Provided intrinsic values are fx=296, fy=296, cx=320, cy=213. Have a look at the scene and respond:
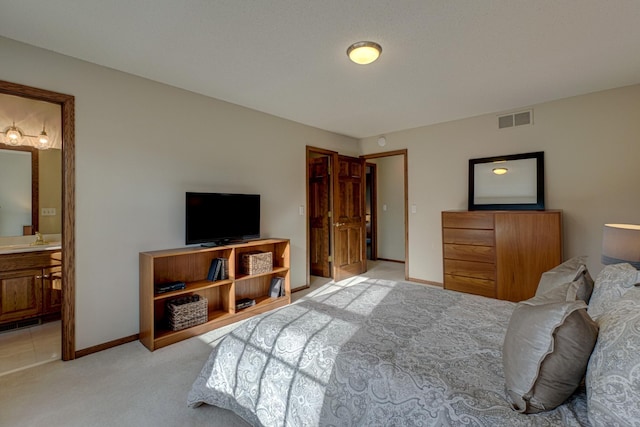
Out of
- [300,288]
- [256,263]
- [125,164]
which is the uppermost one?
[125,164]

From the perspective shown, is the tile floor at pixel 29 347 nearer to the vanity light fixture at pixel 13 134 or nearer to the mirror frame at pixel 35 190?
the mirror frame at pixel 35 190

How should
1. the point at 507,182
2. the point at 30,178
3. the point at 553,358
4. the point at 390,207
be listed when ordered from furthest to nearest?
the point at 390,207
the point at 507,182
the point at 30,178
the point at 553,358

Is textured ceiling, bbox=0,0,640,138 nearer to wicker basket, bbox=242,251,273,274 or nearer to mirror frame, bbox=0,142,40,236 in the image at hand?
wicker basket, bbox=242,251,273,274

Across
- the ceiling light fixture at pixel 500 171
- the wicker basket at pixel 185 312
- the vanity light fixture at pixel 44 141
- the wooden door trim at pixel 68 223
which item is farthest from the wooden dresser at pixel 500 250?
the vanity light fixture at pixel 44 141

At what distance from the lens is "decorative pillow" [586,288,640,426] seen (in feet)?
2.60

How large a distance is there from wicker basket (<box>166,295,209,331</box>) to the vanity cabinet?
1445 millimetres

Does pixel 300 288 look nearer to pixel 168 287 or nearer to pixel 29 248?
pixel 168 287


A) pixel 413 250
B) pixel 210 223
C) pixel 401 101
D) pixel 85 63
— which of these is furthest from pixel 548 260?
pixel 85 63

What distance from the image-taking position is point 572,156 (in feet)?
11.4

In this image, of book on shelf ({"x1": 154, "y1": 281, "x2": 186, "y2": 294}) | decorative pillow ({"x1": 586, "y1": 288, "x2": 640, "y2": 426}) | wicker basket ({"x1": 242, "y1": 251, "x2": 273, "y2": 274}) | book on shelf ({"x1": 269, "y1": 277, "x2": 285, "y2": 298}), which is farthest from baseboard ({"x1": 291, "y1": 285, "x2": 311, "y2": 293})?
decorative pillow ({"x1": 586, "y1": 288, "x2": 640, "y2": 426})

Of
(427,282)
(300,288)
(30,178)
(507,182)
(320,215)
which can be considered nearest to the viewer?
(30,178)

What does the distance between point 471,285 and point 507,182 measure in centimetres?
142

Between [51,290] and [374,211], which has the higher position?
[374,211]

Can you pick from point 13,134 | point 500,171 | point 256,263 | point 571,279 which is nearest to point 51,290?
point 13,134
